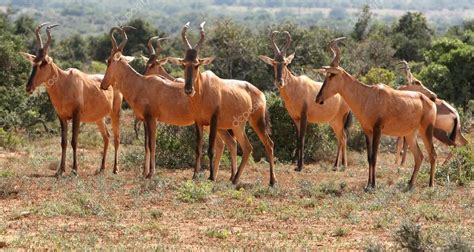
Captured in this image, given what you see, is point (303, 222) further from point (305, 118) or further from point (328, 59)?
point (328, 59)

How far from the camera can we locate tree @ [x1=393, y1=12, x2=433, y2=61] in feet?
152

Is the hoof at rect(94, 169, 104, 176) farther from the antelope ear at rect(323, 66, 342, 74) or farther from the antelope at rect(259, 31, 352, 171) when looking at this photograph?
the antelope ear at rect(323, 66, 342, 74)

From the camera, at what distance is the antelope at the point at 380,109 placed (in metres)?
16.6

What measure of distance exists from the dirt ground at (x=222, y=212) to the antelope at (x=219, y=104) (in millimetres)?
843

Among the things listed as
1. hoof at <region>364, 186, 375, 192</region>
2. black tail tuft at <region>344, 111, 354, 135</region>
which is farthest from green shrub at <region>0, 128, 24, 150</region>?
hoof at <region>364, 186, 375, 192</region>

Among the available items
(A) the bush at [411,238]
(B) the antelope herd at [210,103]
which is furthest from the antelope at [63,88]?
(A) the bush at [411,238]

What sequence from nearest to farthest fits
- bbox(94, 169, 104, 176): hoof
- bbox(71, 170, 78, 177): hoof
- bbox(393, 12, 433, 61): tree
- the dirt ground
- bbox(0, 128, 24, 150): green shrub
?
the dirt ground → bbox(71, 170, 78, 177): hoof → bbox(94, 169, 104, 176): hoof → bbox(0, 128, 24, 150): green shrub → bbox(393, 12, 433, 61): tree

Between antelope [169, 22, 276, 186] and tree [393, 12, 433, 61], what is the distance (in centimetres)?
2831

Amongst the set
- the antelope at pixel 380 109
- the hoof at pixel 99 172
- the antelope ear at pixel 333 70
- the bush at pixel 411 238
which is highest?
the antelope ear at pixel 333 70

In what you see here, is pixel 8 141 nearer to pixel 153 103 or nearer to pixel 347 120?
pixel 153 103

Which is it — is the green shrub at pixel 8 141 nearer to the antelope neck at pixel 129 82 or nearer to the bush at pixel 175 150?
the bush at pixel 175 150

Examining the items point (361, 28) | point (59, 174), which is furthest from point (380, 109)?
point (361, 28)

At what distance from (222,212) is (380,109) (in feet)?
14.4

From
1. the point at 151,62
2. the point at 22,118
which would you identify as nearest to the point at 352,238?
the point at 151,62
